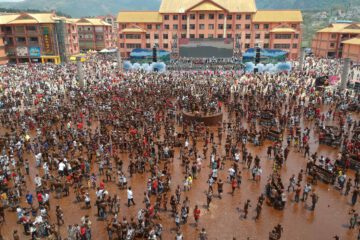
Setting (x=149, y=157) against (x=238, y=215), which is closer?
(x=238, y=215)

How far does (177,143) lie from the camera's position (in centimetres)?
2603

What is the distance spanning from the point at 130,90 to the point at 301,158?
84.0 feet

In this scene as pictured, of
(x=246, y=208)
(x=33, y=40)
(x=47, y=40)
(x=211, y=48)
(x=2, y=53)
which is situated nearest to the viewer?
(x=246, y=208)

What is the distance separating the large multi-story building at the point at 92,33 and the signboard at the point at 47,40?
23.6 meters

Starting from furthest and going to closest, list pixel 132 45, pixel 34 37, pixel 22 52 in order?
pixel 132 45
pixel 34 37
pixel 22 52

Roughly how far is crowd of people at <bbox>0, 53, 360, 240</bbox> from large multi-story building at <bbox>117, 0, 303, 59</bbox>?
3506 centimetres

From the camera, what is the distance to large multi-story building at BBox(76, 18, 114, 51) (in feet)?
320

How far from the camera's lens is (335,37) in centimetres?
8025

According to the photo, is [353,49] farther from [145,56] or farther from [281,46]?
[145,56]

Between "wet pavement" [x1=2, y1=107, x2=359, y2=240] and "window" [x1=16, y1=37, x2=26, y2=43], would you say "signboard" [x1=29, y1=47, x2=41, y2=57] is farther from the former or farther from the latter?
"wet pavement" [x1=2, y1=107, x2=359, y2=240]

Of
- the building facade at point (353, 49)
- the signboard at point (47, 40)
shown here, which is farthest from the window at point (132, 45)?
the building facade at point (353, 49)

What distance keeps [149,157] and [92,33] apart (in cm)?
8679

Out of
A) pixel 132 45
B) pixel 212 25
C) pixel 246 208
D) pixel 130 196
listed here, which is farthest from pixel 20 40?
pixel 246 208

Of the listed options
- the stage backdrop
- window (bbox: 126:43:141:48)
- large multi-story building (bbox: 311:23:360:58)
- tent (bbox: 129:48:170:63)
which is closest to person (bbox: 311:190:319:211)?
tent (bbox: 129:48:170:63)
